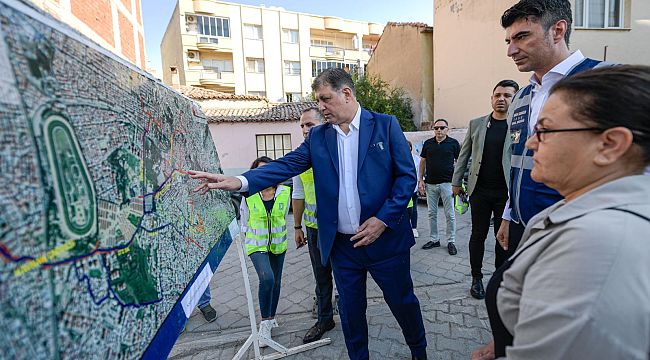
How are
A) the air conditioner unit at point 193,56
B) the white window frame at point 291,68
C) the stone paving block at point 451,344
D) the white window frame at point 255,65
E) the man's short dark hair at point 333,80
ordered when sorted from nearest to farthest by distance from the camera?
the man's short dark hair at point 333,80 < the stone paving block at point 451,344 < the air conditioner unit at point 193,56 < the white window frame at point 255,65 < the white window frame at point 291,68

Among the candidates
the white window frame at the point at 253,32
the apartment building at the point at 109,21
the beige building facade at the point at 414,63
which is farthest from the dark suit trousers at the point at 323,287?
the white window frame at the point at 253,32

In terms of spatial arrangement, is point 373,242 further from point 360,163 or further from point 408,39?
point 408,39

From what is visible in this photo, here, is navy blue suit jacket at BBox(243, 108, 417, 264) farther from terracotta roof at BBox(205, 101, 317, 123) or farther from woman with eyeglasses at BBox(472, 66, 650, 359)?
terracotta roof at BBox(205, 101, 317, 123)

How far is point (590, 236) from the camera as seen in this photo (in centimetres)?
69

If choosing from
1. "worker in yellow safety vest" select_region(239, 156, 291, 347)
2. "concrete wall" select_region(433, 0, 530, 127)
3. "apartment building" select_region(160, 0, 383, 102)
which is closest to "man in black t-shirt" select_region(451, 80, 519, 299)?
"worker in yellow safety vest" select_region(239, 156, 291, 347)

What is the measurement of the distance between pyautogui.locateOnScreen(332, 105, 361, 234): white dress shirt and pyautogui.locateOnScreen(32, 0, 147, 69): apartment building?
4.71 meters

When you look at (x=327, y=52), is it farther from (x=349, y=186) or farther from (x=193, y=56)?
(x=349, y=186)

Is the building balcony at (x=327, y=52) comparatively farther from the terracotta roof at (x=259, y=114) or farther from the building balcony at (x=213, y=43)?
the terracotta roof at (x=259, y=114)

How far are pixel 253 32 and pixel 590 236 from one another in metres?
31.2

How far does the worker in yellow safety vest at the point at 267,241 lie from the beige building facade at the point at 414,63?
12.0 metres

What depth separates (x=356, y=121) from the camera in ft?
7.23

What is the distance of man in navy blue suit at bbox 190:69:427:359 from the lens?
2109mm

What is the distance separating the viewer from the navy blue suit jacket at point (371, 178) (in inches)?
82.0

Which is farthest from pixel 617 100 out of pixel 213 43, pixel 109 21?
pixel 213 43
